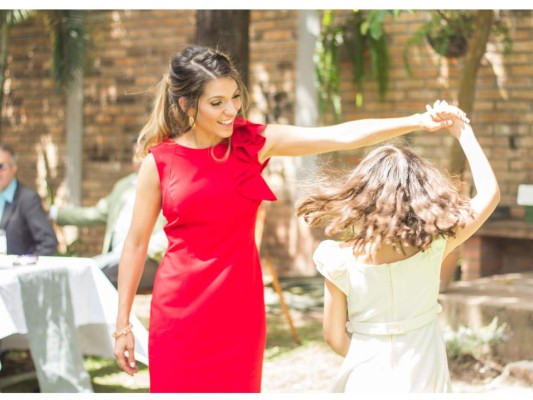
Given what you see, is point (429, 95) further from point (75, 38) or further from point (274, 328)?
point (75, 38)

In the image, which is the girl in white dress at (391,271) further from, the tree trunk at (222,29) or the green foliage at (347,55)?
the green foliage at (347,55)

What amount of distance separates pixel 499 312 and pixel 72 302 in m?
2.55

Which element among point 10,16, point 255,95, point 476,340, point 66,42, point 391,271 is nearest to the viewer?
point 391,271

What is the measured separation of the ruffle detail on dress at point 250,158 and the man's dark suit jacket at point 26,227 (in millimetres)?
2907

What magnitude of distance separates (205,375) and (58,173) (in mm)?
7999

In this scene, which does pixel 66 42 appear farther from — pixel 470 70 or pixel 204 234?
pixel 204 234

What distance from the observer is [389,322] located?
258cm

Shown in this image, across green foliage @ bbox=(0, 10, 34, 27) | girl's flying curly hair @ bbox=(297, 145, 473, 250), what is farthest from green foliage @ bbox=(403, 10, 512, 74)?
girl's flying curly hair @ bbox=(297, 145, 473, 250)

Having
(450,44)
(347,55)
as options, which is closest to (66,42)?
(347,55)

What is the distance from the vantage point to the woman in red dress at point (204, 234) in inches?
116

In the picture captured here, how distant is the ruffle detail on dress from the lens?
3.01 meters

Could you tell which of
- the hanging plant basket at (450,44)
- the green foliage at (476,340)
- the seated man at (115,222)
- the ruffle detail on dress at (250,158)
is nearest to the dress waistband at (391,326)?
the ruffle detail on dress at (250,158)

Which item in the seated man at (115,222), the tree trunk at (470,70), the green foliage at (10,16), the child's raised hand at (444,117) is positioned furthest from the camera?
the green foliage at (10,16)

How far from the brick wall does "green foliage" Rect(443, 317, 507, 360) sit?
2.44m
